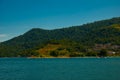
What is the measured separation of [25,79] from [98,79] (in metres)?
17.8

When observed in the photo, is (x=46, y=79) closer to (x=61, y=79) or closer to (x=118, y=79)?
(x=61, y=79)

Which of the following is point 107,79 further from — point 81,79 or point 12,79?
point 12,79

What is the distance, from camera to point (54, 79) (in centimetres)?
7131

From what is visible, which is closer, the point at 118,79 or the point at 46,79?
the point at 118,79

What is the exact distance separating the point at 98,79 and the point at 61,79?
29.4ft

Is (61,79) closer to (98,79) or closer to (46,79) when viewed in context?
(46,79)

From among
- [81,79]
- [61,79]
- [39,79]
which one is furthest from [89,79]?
[39,79]

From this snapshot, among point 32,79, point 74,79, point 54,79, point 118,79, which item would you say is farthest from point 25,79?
point 118,79

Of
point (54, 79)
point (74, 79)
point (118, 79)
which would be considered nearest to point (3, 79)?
point (54, 79)

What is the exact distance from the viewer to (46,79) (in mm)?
71688

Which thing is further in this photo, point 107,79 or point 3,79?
point 3,79

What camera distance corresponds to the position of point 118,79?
66.4 meters

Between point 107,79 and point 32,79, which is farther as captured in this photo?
point 32,79

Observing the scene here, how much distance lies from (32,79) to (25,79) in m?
1.76
